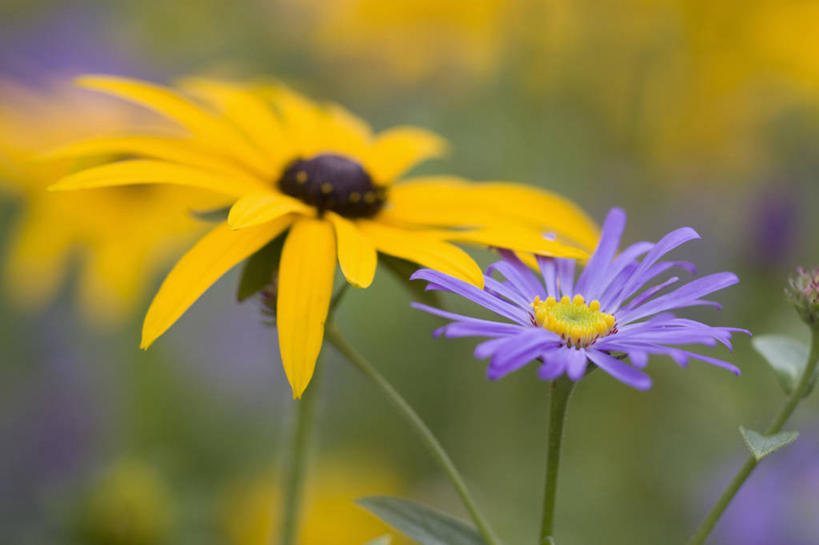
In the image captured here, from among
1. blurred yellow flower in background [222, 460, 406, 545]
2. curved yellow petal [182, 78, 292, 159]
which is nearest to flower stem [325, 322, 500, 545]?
curved yellow petal [182, 78, 292, 159]

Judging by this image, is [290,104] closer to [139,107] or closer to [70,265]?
[139,107]

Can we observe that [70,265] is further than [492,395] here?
Yes

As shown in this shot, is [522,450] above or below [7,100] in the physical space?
below

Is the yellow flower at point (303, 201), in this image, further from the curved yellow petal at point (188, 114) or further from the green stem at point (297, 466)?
the green stem at point (297, 466)

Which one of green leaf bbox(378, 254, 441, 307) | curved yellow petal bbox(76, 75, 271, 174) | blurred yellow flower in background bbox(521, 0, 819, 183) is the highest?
blurred yellow flower in background bbox(521, 0, 819, 183)

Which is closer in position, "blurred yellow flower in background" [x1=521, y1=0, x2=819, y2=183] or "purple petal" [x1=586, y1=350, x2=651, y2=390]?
"purple petal" [x1=586, y1=350, x2=651, y2=390]

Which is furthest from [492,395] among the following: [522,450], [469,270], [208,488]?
[469,270]

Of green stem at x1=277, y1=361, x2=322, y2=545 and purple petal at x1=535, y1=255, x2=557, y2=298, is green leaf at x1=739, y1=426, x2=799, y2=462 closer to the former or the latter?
purple petal at x1=535, y1=255, x2=557, y2=298
